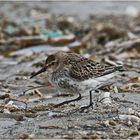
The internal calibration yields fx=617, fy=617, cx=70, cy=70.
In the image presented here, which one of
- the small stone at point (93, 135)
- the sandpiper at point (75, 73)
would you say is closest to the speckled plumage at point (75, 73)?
the sandpiper at point (75, 73)

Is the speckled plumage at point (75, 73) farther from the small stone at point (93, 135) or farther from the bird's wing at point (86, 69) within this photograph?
the small stone at point (93, 135)

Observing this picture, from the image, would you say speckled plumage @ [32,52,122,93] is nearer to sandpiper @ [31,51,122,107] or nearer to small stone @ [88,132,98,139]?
sandpiper @ [31,51,122,107]

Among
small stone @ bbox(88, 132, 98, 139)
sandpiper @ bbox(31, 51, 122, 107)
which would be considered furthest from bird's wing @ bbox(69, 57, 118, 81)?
small stone @ bbox(88, 132, 98, 139)

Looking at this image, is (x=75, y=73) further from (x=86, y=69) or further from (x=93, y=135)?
(x=93, y=135)

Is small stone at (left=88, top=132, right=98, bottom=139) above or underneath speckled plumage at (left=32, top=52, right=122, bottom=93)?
underneath

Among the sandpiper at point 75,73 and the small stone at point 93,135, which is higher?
the sandpiper at point 75,73

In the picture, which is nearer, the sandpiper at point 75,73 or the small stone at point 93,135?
the small stone at point 93,135

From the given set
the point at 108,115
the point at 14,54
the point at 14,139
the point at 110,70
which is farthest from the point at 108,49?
the point at 14,139
